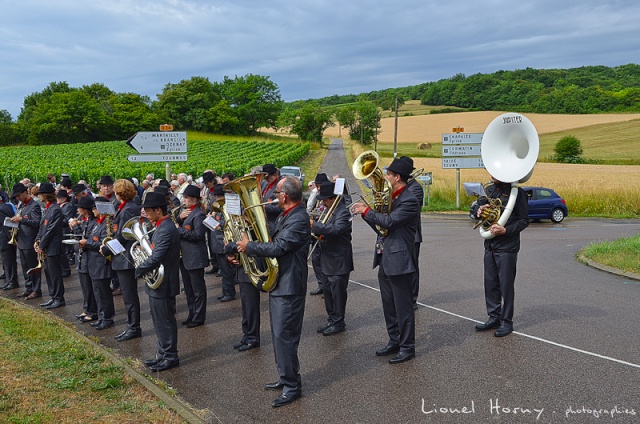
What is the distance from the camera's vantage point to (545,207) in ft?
73.9

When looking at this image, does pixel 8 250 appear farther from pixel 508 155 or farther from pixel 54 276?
pixel 508 155

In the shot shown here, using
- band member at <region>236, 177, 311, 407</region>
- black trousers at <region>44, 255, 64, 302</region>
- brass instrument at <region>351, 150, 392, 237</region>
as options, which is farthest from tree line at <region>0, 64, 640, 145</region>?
band member at <region>236, 177, 311, 407</region>

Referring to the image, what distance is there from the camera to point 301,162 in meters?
63.2

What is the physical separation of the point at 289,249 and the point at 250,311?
213 centimetres

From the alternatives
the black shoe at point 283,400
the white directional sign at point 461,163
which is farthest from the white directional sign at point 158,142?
the white directional sign at point 461,163

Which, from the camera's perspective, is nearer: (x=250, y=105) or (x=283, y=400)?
(x=283, y=400)

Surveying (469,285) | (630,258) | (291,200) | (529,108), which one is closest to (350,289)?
(469,285)

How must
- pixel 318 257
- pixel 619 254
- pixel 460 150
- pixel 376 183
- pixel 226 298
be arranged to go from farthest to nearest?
pixel 460 150, pixel 619 254, pixel 226 298, pixel 318 257, pixel 376 183

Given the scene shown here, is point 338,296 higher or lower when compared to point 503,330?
higher

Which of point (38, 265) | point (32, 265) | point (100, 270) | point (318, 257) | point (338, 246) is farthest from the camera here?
point (32, 265)

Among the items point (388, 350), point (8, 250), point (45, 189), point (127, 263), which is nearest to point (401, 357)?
point (388, 350)

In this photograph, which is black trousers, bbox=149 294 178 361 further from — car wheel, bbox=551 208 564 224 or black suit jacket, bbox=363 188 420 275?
car wheel, bbox=551 208 564 224

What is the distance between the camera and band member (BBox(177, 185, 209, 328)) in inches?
330

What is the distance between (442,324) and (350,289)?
2.67 metres
